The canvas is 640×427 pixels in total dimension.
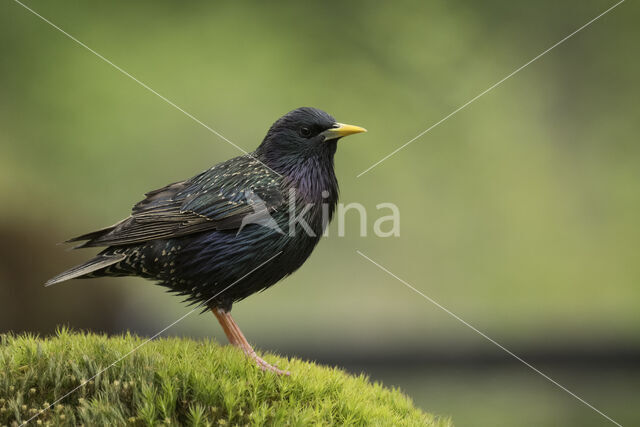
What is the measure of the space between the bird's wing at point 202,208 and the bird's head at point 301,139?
0.07 metres

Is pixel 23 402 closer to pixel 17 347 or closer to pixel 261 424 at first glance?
pixel 17 347

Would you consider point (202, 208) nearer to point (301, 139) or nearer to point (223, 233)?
point (223, 233)

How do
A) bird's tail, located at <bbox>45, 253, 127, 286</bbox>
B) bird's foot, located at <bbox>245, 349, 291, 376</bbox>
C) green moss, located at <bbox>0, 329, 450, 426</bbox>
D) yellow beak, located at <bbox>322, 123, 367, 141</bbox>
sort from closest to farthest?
green moss, located at <bbox>0, 329, 450, 426</bbox>, bird's foot, located at <bbox>245, 349, 291, 376</bbox>, bird's tail, located at <bbox>45, 253, 127, 286</bbox>, yellow beak, located at <bbox>322, 123, 367, 141</bbox>

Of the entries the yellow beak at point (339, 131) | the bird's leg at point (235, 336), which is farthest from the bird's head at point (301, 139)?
the bird's leg at point (235, 336)

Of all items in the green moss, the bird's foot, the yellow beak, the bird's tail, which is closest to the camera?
the green moss

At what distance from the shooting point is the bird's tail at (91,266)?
2326 millimetres

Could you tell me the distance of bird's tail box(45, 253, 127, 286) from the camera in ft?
7.63

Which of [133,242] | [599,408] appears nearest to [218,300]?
[133,242]

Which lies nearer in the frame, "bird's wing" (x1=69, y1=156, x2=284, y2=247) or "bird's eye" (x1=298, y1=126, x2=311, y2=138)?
"bird's wing" (x1=69, y1=156, x2=284, y2=247)

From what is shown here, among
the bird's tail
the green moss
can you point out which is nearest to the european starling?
the bird's tail

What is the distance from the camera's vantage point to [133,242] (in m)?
2.40

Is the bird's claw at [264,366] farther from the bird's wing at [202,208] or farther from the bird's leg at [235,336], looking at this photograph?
the bird's wing at [202,208]

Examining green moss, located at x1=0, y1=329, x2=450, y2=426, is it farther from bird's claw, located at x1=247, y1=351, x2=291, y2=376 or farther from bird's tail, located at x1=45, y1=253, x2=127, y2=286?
bird's tail, located at x1=45, y1=253, x2=127, y2=286

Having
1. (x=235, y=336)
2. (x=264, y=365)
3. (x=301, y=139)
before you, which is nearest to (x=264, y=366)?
(x=264, y=365)
